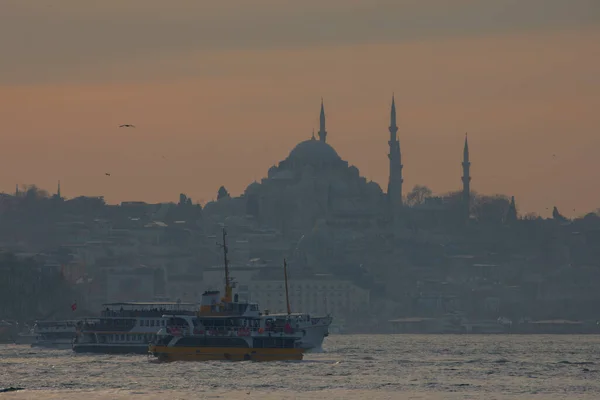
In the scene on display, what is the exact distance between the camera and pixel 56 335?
136m

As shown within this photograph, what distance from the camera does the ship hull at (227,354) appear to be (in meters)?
107

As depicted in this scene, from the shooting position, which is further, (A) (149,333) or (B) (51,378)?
(A) (149,333)

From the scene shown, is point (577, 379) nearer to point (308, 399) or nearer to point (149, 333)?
point (308, 399)

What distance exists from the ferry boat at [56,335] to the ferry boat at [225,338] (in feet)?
83.2

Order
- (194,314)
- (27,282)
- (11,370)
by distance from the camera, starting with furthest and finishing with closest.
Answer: (27,282) → (194,314) → (11,370)

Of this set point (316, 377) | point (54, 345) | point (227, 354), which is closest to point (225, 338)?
point (227, 354)

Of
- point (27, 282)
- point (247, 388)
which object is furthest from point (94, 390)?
point (27, 282)

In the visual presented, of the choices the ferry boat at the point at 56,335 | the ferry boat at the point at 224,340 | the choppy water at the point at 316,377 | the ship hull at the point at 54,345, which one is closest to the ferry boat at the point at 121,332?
the choppy water at the point at 316,377

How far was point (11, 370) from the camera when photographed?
334 feet

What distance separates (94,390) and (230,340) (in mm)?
20805

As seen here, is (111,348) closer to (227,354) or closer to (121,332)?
(121,332)

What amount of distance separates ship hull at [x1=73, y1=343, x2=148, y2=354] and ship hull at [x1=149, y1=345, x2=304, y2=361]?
13.4m

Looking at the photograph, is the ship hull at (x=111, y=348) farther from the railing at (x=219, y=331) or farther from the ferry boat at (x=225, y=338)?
the railing at (x=219, y=331)

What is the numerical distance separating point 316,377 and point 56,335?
4323 centimetres
